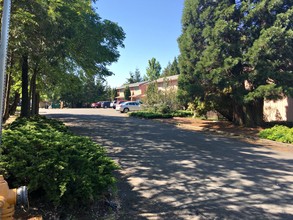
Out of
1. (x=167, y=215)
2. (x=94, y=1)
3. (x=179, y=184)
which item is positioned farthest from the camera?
(x=94, y=1)

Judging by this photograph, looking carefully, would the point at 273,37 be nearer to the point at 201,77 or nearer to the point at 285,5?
the point at 285,5

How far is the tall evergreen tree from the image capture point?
51.1 ft

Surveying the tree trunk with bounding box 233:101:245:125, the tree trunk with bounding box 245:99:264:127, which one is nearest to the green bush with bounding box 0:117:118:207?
the tree trunk with bounding box 245:99:264:127

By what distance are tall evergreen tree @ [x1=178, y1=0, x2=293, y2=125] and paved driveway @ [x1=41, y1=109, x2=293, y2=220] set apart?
236 inches

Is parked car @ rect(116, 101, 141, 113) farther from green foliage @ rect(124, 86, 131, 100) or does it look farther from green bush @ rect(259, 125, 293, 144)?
green foliage @ rect(124, 86, 131, 100)

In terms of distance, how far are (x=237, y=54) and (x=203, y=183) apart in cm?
1204

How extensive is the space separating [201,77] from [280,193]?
42.6 ft

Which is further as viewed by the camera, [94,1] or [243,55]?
[243,55]

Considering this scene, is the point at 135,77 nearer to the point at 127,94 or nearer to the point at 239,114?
the point at 127,94

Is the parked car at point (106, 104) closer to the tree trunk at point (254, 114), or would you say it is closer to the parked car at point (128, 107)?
the parked car at point (128, 107)

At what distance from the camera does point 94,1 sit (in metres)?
14.3

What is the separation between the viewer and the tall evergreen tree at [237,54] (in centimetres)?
1557

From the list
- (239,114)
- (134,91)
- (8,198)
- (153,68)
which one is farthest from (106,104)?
(8,198)

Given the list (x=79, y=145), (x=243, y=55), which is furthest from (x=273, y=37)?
(x=79, y=145)
